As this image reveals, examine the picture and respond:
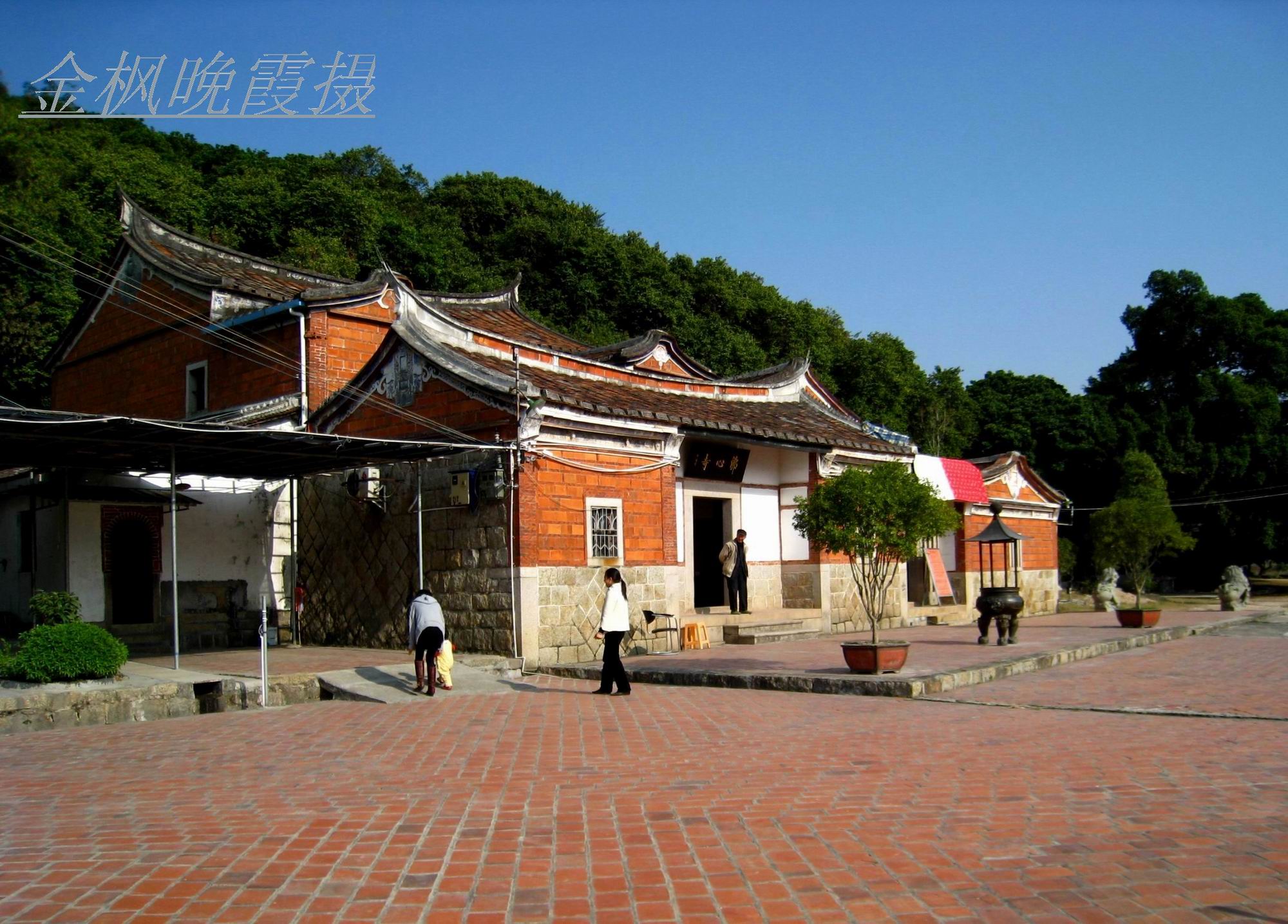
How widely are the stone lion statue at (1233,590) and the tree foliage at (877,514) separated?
18638 millimetres

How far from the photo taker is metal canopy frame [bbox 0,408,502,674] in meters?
11.7

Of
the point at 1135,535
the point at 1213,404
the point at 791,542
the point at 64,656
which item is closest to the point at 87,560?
the point at 64,656

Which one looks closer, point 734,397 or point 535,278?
point 734,397

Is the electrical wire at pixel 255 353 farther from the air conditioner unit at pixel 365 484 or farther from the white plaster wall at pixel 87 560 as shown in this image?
the white plaster wall at pixel 87 560

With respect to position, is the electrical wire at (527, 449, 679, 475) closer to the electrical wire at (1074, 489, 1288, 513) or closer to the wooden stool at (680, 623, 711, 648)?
the wooden stool at (680, 623, 711, 648)

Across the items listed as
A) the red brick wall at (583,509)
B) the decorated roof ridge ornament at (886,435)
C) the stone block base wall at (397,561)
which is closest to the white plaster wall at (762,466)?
the decorated roof ridge ornament at (886,435)

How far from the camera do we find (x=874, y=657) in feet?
39.5

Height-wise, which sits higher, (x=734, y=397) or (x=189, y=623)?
(x=734, y=397)

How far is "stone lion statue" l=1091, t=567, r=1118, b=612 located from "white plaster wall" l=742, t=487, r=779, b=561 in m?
11.9

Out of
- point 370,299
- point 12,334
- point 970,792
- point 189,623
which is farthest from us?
point 12,334

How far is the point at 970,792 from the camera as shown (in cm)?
658

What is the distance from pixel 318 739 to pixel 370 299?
11850mm

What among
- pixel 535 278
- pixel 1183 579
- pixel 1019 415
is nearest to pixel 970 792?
pixel 535 278

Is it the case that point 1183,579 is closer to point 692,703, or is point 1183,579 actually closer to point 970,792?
point 692,703
